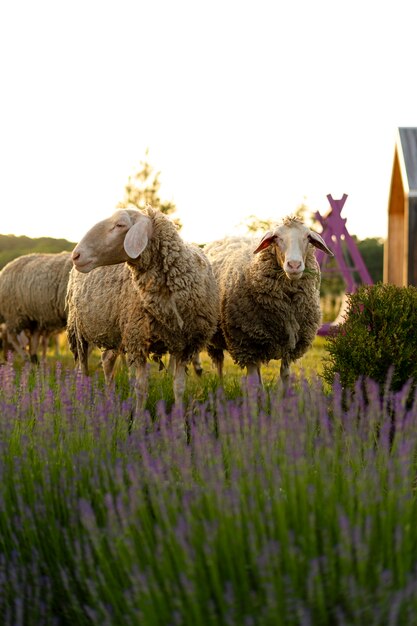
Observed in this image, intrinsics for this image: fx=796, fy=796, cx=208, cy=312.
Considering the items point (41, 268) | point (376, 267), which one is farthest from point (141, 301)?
point (376, 267)

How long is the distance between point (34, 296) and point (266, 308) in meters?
6.28

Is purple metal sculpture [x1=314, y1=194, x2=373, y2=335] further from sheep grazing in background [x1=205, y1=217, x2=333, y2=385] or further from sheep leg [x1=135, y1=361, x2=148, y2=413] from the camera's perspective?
sheep leg [x1=135, y1=361, x2=148, y2=413]

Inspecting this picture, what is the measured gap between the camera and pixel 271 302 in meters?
6.81

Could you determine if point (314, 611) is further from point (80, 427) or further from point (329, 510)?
point (80, 427)

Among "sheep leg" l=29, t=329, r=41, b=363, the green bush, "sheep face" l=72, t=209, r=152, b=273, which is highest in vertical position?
"sheep face" l=72, t=209, r=152, b=273

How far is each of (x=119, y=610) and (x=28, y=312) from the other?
1025 cm

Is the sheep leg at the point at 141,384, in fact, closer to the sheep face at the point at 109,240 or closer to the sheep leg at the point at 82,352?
the sheep face at the point at 109,240

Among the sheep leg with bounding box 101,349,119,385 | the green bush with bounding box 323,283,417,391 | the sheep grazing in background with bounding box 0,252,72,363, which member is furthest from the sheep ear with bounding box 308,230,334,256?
the sheep grazing in background with bounding box 0,252,72,363

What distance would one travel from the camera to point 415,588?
238 centimetres

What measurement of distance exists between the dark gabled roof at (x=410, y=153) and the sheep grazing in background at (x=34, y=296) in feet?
22.2

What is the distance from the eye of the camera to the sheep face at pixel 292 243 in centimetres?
612

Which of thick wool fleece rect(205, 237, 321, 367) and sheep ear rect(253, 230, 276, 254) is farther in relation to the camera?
thick wool fleece rect(205, 237, 321, 367)

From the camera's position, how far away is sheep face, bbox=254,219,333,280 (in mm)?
6125

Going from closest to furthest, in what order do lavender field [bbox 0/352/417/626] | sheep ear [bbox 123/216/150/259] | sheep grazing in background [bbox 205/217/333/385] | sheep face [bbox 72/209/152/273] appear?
lavender field [bbox 0/352/417/626] → sheep ear [bbox 123/216/150/259] → sheep face [bbox 72/209/152/273] → sheep grazing in background [bbox 205/217/333/385]
